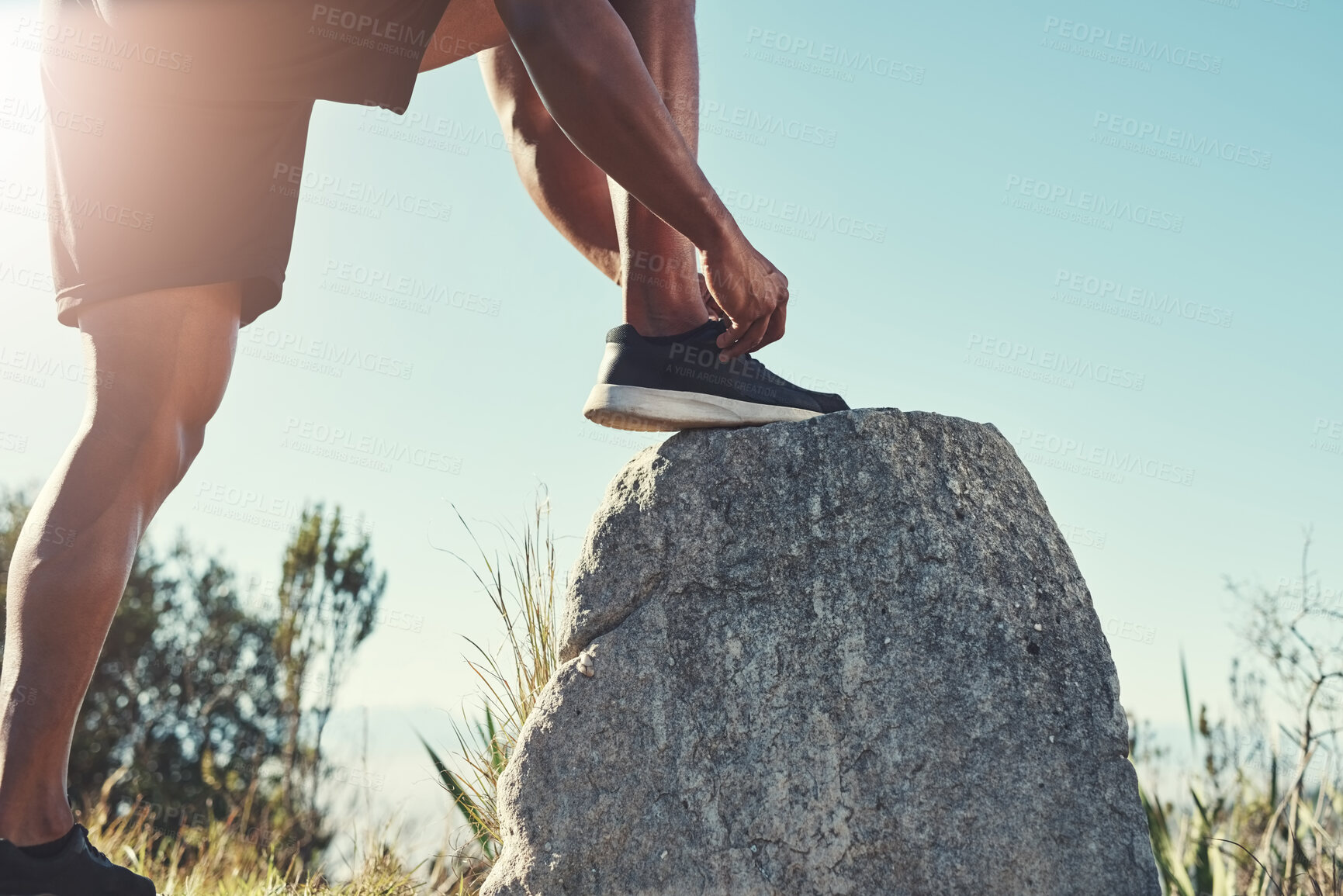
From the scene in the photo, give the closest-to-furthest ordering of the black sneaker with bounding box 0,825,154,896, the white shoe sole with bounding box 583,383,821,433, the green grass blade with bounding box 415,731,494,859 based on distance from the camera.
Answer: the black sneaker with bounding box 0,825,154,896 → the white shoe sole with bounding box 583,383,821,433 → the green grass blade with bounding box 415,731,494,859

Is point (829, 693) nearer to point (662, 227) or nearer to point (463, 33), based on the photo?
point (662, 227)

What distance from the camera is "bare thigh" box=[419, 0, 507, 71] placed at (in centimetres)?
187

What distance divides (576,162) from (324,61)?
0.59 m

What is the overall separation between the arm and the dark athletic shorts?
0.40 m

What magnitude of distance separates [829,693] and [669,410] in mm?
545

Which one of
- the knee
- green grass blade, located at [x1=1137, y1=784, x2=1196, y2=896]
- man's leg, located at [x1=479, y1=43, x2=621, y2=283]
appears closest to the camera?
the knee

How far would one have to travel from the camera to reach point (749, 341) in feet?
5.55

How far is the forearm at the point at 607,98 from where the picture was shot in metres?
1.44

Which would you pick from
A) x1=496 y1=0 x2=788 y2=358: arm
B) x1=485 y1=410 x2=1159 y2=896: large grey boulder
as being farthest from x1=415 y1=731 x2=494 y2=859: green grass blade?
x1=496 y1=0 x2=788 y2=358: arm

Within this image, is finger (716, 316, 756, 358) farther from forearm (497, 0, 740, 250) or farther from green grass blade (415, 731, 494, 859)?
green grass blade (415, 731, 494, 859)

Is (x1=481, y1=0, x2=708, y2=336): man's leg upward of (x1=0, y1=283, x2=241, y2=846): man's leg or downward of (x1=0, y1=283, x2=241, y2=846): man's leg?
upward

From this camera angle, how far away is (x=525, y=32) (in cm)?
145

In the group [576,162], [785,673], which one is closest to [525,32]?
[576,162]

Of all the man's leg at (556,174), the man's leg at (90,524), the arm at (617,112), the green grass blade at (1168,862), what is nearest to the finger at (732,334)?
the arm at (617,112)
